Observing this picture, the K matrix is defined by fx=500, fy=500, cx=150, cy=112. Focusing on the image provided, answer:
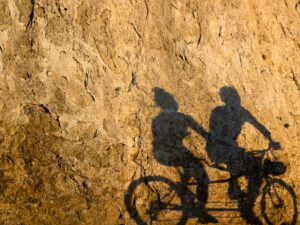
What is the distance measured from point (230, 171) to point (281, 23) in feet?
7.87

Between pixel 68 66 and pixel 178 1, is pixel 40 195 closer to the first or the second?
pixel 68 66

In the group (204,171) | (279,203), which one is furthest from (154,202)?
(279,203)

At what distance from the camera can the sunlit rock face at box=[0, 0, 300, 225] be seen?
679 cm

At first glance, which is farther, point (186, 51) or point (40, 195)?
point (186, 51)

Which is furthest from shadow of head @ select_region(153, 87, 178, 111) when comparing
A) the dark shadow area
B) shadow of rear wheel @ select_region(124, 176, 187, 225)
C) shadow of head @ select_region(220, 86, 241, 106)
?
shadow of rear wheel @ select_region(124, 176, 187, 225)

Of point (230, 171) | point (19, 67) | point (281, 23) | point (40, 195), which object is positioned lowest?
point (40, 195)

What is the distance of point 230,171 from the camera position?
715 centimetres

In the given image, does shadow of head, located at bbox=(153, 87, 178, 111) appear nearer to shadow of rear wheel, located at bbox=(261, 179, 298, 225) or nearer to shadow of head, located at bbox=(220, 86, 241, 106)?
shadow of head, located at bbox=(220, 86, 241, 106)

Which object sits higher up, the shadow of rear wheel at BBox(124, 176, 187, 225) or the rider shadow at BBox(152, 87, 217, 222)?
the rider shadow at BBox(152, 87, 217, 222)

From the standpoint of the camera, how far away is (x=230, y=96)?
24.0 feet

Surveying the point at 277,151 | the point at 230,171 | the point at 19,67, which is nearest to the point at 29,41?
the point at 19,67

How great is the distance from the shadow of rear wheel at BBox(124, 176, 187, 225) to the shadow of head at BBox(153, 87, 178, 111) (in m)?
1.01

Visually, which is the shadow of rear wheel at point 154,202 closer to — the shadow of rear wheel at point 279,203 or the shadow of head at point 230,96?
the shadow of rear wheel at point 279,203

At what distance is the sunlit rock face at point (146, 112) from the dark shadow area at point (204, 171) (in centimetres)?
→ 1
